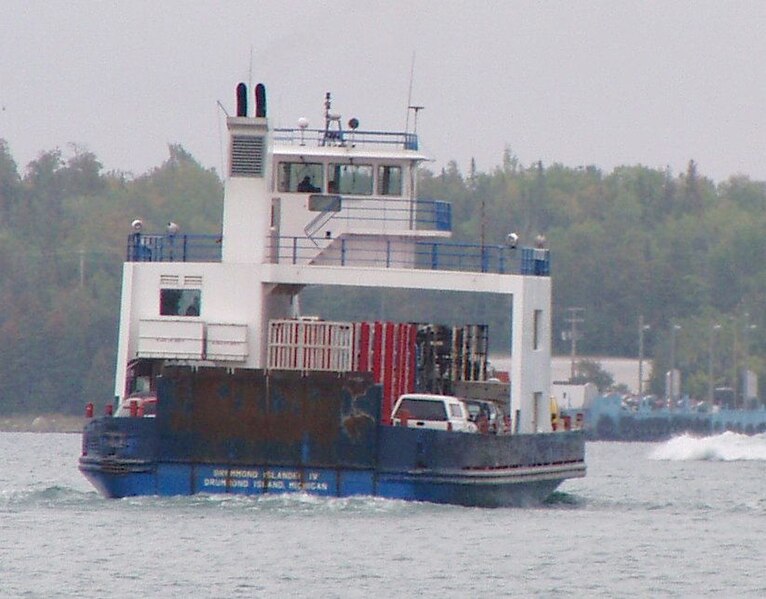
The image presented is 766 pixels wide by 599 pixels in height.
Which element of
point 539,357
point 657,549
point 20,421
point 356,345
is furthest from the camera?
point 20,421

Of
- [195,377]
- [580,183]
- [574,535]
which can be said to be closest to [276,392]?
[195,377]

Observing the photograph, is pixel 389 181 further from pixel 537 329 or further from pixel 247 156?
pixel 537 329

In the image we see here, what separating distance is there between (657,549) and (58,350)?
81528 millimetres

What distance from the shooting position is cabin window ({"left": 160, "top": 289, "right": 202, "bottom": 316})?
42.9 metres

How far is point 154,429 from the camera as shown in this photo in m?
40.6

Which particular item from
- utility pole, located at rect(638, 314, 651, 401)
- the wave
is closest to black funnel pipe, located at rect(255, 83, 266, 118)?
the wave

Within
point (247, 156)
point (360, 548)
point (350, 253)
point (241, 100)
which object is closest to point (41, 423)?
point (350, 253)

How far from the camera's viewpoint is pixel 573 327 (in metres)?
122

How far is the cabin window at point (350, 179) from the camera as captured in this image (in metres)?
45.8

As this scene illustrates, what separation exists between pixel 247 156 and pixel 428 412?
567cm

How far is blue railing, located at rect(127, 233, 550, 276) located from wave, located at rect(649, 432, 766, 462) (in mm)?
46280

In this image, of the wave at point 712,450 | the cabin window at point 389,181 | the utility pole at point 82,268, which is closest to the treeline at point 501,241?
the utility pole at point 82,268

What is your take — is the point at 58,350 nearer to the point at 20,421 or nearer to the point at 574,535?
the point at 20,421

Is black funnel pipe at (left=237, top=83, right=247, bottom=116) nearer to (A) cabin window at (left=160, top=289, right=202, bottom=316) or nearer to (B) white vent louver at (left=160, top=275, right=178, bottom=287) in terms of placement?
(B) white vent louver at (left=160, top=275, right=178, bottom=287)
